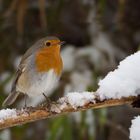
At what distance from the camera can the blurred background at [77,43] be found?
→ 391 centimetres

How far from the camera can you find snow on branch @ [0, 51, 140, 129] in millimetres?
1379

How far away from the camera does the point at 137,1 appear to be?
174 inches

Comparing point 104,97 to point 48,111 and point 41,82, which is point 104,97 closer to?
point 48,111

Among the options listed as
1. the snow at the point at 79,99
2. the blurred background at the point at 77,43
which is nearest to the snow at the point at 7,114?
the snow at the point at 79,99

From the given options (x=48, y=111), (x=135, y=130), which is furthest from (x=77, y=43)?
(x=135, y=130)

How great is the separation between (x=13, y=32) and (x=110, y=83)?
3091 mm

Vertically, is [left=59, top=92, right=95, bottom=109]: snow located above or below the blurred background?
below

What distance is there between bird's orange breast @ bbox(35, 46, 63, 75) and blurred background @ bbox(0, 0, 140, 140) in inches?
58.3

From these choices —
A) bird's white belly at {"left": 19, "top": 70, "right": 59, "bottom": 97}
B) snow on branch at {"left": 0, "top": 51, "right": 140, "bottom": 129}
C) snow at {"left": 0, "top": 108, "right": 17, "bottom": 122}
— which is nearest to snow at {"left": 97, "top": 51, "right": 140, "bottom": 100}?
snow on branch at {"left": 0, "top": 51, "right": 140, "bottom": 129}

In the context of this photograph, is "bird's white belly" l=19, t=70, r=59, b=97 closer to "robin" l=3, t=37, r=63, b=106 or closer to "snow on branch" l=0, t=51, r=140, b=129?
"robin" l=3, t=37, r=63, b=106

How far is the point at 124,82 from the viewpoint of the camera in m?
1.38

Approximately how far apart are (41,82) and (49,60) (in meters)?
0.11

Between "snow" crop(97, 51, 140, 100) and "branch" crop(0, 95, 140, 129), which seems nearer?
"snow" crop(97, 51, 140, 100)

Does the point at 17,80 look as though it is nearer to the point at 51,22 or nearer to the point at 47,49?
the point at 47,49
